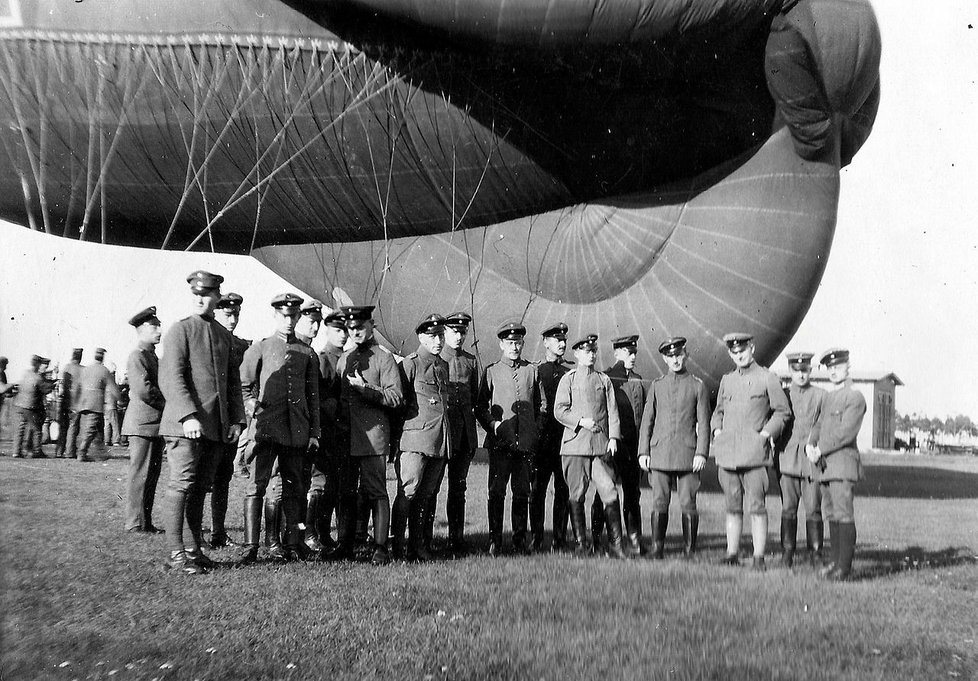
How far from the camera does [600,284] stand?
29.8 ft

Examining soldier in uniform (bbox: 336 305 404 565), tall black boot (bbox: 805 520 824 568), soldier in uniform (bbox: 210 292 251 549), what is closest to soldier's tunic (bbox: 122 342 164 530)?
soldier in uniform (bbox: 210 292 251 549)

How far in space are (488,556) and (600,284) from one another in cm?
463

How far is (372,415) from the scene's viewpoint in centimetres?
504

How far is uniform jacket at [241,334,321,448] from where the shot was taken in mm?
4855

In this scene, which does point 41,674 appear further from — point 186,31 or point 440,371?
point 186,31

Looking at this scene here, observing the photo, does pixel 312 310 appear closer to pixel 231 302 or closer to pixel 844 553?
pixel 231 302

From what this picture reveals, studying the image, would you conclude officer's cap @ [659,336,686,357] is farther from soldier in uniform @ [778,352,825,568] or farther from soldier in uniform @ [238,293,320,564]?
soldier in uniform @ [238,293,320,564]

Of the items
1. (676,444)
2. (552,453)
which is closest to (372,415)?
(552,453)

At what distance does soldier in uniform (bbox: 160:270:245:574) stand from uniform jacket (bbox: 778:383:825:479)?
147 inches

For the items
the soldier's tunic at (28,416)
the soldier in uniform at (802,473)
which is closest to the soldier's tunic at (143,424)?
the soldier in uniform at (802,473)

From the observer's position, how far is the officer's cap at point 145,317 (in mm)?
5633

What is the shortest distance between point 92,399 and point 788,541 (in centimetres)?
867

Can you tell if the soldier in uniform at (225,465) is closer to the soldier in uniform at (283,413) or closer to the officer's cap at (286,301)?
the soldier in uniform at (283,413)

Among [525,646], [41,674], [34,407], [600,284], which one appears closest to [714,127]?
[600,284]
